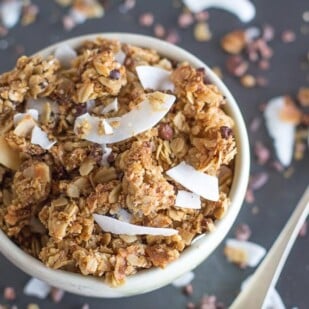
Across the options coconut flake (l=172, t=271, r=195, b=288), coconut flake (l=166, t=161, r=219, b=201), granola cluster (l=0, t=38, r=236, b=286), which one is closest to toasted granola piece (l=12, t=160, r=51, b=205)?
granola cluster (l=0, t=38, r=236, b=286)

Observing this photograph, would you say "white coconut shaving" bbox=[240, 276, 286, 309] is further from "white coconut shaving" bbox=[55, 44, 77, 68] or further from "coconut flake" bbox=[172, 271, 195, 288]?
"white coconut shaving" bbox=[55, 44, 77, 68]

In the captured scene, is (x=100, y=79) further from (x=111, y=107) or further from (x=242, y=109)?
(x=242, y=109)

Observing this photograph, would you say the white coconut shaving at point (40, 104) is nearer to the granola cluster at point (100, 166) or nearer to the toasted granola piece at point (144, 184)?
the granola cluster at point (100, 166)

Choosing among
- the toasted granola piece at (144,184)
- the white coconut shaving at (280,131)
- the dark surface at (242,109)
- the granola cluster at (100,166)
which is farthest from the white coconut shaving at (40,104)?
the white coconut shaving at (280,131)

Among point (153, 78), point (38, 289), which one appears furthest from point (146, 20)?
point (38, 289)

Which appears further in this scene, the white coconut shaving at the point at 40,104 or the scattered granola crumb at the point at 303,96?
the scattered granola crumb at the point at 303,96

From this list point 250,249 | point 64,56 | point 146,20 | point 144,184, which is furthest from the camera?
point 146,20
